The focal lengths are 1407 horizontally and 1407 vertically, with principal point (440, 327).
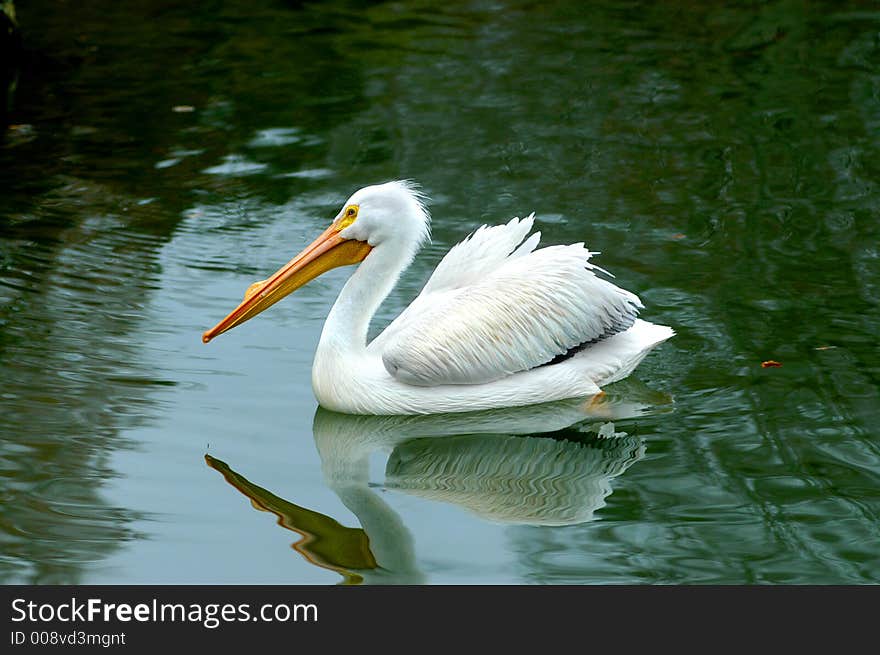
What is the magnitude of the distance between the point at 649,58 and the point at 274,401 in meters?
5.08

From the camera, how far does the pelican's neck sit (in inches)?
184

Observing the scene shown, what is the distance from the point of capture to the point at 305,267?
482 centimetres

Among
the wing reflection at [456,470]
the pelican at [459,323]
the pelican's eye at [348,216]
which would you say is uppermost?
the pelican's eye at [348,216]

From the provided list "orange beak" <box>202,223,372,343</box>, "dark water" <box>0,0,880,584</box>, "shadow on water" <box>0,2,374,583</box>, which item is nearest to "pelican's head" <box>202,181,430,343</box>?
"orange beak" <box>202,223,372,343</box>

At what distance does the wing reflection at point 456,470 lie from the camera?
3.87m

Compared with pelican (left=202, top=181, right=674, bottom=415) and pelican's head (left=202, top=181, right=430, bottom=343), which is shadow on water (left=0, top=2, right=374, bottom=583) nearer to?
pelican's head (left=202, top=181, right=430, bottom=343)

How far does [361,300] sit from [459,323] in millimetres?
358

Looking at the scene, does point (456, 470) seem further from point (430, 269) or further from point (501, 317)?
point (430, 269)

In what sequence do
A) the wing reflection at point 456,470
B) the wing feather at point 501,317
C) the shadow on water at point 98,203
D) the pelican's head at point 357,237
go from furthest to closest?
the pelican's head at point 357,237, the wing feather at point 501,317, the shadow on water at point 98,203, the wing reflection at point 456,470

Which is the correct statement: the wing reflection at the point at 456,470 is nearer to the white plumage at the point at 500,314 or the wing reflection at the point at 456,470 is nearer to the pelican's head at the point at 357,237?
the white plumage at the point at 500,314

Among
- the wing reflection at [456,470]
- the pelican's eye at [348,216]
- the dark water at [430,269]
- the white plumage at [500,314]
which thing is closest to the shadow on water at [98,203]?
the dark water at [430,269]

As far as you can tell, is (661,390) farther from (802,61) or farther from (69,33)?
(69,33)

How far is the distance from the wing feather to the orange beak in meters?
0.29

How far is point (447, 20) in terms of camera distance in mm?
10281
